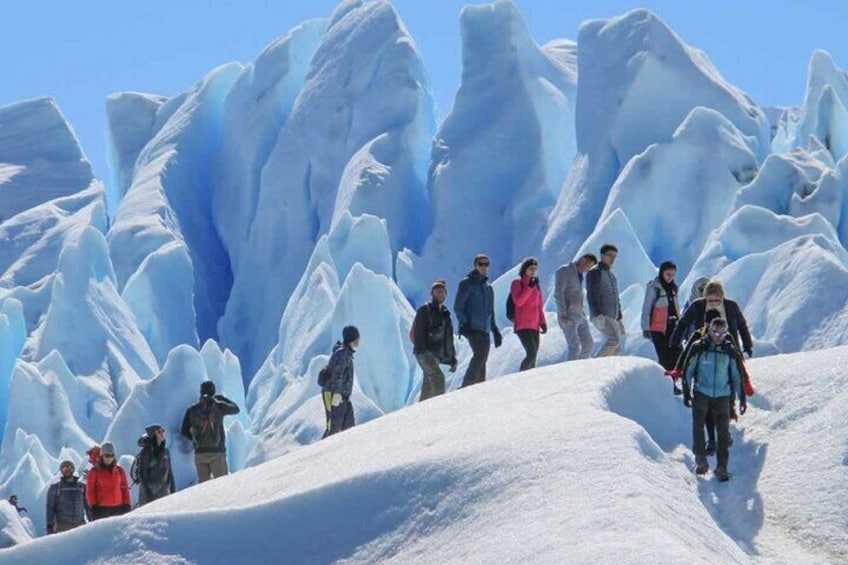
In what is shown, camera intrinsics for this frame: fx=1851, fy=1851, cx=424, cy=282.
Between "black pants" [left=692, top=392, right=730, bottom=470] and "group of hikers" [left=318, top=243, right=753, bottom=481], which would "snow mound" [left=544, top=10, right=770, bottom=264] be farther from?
"black pants" [left=692, top=392, right=730, bottom=470]

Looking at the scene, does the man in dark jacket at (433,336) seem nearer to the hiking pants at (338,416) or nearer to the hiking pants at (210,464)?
the hiking pants at (338,416)

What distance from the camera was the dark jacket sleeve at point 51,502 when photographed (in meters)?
14.2

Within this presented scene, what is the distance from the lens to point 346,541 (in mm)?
10430

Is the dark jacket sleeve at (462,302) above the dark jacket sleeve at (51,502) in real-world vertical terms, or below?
above

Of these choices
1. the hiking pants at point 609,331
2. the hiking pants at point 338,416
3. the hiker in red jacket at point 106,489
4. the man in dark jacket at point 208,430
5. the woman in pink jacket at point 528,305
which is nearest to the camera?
the hiker in red jacket at point 106,489

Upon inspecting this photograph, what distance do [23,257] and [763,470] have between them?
3588cm

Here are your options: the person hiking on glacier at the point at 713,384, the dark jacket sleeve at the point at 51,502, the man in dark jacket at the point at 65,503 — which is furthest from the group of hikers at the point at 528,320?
the dark jacket sleeve at the point at 51,502

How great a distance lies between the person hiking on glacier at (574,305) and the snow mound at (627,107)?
2142 cm

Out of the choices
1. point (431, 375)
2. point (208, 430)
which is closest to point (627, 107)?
point (431, 375)

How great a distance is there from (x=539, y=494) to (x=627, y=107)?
28.1m

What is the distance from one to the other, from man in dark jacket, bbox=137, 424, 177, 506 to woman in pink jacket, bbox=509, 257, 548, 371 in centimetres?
293

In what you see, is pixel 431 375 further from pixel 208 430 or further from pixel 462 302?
pixel 208 430

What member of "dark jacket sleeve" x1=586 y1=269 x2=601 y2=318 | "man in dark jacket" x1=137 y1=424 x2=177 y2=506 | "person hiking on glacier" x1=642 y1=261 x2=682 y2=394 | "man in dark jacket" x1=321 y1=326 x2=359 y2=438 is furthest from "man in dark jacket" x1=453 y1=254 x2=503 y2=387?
"man in dark jacket" x1=137 y1=424 x2=177 y2=506

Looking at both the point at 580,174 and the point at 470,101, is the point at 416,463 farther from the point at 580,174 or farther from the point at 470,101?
the point at 470,101
